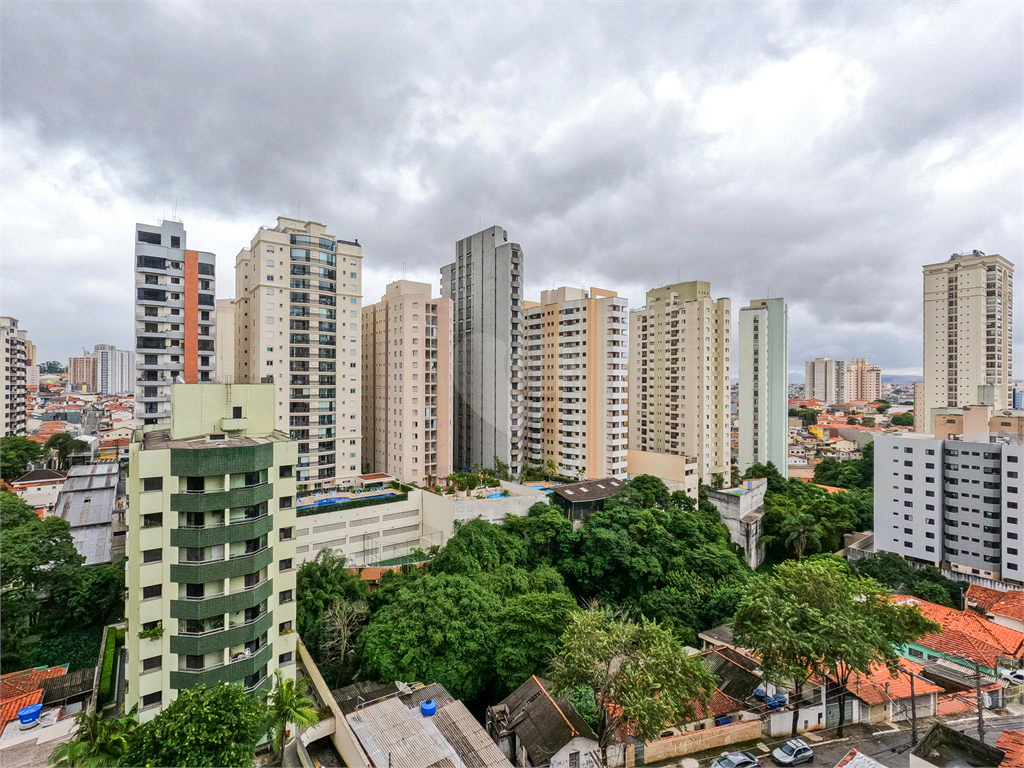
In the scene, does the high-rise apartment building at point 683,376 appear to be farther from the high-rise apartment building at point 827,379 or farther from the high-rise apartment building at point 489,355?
the high-rise apartment building at point 827,379

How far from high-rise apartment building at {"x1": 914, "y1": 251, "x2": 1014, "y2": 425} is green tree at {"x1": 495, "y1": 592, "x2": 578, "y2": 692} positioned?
1548 inches

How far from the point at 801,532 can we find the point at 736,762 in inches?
788

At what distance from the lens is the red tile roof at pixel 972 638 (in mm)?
16312

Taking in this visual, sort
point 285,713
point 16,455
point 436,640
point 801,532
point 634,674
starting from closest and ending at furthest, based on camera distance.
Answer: point 634,674 < point 285,713 < point 436,640 < point 801,532 < point 16,455

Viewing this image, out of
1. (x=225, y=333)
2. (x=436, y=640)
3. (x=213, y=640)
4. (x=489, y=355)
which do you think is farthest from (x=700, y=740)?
(x=225, y=333)

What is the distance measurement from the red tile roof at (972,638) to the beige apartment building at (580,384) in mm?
16249

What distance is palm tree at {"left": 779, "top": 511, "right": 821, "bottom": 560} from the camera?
26.8 m

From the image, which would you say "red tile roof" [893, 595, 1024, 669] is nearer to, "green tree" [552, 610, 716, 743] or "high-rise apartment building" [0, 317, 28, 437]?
"green tree" [552, 610, 716, 743]

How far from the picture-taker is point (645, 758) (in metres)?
10.6

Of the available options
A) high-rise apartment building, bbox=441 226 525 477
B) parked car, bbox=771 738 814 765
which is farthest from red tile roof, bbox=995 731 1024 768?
high-rise apartment building, bbox=441 226 525 477

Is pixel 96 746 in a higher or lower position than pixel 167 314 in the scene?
lower

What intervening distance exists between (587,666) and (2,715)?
13.8 metres

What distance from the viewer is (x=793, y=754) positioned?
10.5 metres

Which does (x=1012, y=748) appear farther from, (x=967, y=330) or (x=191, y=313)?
(x=967, y=330)
